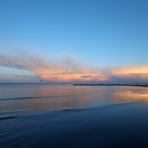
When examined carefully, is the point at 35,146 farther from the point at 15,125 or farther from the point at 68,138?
the point at 15,125

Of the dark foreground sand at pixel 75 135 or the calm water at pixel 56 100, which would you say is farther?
the calm water at pixel 56 100

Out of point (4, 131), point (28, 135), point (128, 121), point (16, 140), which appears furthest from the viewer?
point (128, 121)

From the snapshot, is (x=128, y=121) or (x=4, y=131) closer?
(x=4, y=131)

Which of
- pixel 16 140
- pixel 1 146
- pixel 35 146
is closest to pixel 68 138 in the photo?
pixel 35 146

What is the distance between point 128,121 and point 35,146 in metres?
8.98

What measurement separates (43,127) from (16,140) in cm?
334

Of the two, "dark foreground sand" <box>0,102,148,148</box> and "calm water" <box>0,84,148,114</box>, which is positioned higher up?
"calm water" <box>0,84,148,114</box>

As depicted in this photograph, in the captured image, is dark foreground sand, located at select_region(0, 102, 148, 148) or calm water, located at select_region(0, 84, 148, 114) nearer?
dark foreground sand, located at select_region(0, 102, 148, 148)

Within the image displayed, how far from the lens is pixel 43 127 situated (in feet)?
44.4

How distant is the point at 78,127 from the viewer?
1351 cm

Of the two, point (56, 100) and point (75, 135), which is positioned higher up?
point (56, 100)

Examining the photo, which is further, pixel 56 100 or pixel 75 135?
pixel 56 100

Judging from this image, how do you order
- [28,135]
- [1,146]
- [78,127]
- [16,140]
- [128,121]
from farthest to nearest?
[128,121]
[78,127]
[28,135]
[16,140]
[1,146]

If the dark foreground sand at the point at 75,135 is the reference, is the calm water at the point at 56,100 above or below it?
above
